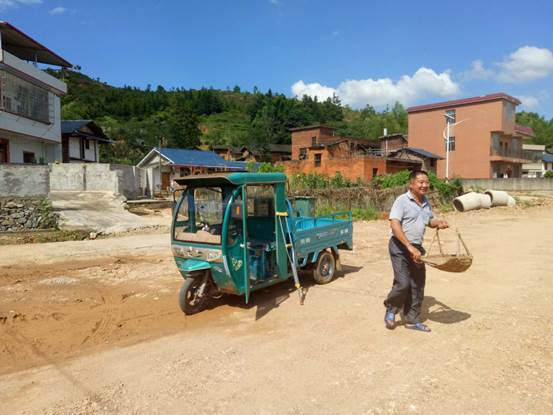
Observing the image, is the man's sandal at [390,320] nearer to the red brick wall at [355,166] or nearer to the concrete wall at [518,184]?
the red brick wall at [355,166]

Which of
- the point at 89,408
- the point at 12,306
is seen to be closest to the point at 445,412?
the point at 89,408

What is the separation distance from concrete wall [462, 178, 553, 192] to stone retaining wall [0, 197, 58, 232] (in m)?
31.7

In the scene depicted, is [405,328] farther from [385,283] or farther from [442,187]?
[442,187]

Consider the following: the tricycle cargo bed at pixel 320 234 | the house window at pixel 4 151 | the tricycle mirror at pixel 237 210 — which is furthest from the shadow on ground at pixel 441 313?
the house window at pixel 4 151

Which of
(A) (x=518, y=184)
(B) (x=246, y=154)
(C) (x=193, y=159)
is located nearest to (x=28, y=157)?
(C) (x=193, y=159)

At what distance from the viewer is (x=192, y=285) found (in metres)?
5.96

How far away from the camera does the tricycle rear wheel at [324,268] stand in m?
7.59

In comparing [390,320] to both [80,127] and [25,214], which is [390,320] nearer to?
[25,214]

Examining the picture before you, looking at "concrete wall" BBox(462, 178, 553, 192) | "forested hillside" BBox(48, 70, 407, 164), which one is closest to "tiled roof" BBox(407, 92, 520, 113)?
"concrete wall" BBox(462, 178, 553, 192)

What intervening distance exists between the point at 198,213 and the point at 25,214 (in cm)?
988

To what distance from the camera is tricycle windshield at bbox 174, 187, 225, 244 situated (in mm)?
6109

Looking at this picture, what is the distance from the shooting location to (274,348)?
4652mm

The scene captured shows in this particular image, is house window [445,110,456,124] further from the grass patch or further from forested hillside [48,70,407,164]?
the grass patch

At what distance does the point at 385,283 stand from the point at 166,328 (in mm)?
4086
